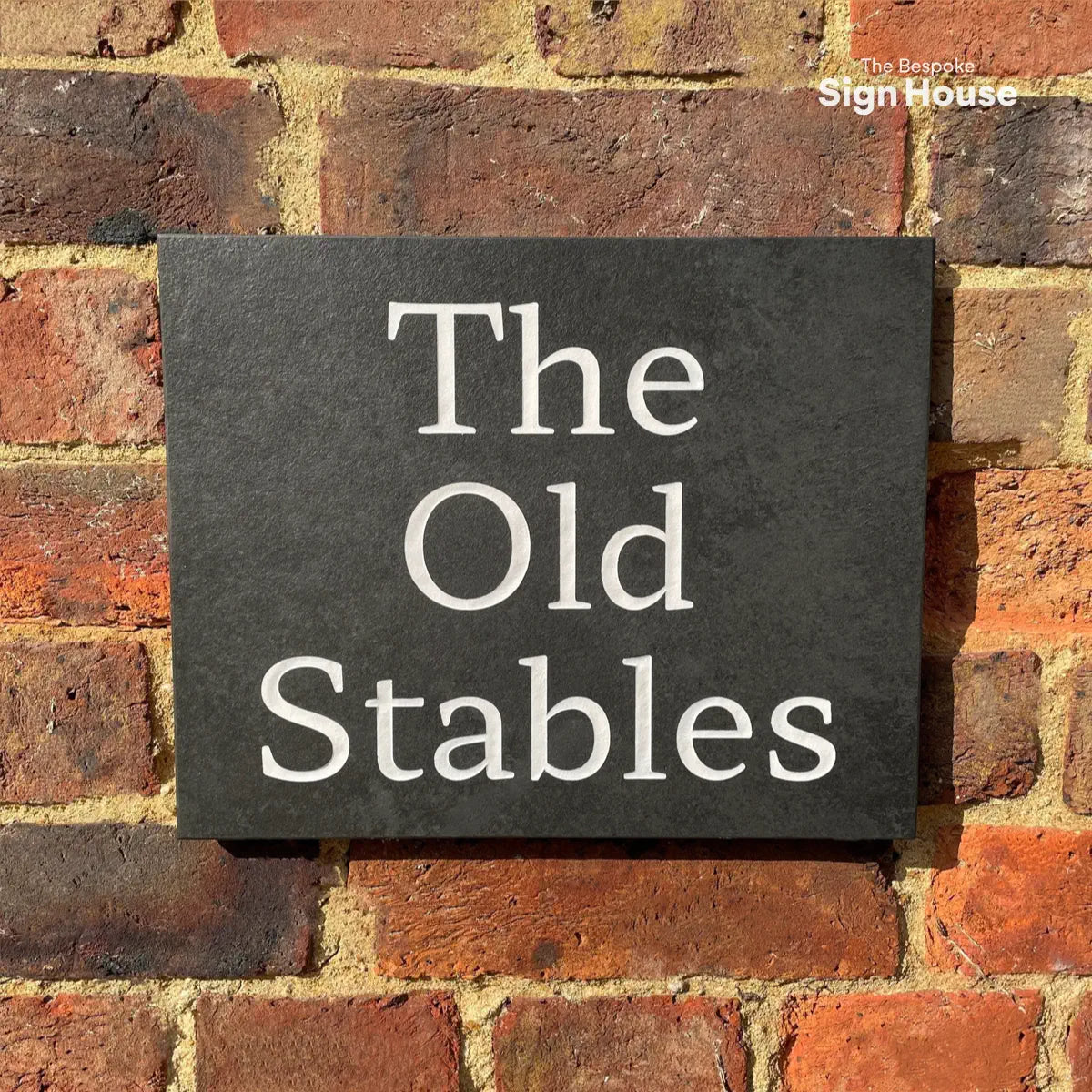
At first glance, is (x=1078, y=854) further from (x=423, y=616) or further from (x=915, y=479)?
(x=423, y=616)

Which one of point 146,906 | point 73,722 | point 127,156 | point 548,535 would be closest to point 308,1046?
point 146,906

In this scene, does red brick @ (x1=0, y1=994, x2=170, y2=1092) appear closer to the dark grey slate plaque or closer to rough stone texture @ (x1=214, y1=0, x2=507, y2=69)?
the dark grey slate plaque

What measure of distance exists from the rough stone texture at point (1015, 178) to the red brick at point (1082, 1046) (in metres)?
0.50

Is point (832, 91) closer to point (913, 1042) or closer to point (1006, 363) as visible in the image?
point (1006, 363)

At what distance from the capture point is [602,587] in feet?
1.89

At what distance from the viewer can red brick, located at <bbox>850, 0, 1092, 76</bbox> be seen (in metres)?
0.57

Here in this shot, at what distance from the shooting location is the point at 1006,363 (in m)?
0.58

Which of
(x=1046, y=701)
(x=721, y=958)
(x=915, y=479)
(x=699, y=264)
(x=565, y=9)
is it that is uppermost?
(x=565, y=9)

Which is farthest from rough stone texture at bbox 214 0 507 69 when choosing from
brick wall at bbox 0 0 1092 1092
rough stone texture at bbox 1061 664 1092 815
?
rough stone texture at bbox 1061 664 1092 815

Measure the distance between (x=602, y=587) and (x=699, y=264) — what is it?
211 mm

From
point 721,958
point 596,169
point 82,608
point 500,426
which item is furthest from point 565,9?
point 721,958

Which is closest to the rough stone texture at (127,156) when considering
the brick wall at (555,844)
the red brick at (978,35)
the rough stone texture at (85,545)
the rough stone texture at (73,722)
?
the brick wall at (555,844)

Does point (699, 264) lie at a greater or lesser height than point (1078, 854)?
greater

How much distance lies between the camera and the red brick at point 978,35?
22.5 inches
